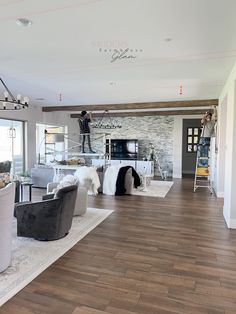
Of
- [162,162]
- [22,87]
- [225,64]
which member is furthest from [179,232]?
[162,162]

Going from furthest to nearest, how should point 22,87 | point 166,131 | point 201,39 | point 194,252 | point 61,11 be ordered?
point 166,131 → point 22,87 → point 194,252 → point 201,39 → point 61,11

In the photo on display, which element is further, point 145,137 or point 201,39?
point 145,137

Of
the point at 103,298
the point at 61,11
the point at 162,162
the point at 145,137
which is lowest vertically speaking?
the point at 103,298

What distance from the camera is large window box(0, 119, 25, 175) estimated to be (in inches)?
313

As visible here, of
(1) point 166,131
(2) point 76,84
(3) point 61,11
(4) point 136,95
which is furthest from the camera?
(1) point 166,131

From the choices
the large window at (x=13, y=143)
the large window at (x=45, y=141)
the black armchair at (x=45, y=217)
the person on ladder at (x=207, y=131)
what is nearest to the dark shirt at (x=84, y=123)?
the large window at (x=45, y=141)

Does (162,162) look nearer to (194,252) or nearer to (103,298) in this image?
(194,252)

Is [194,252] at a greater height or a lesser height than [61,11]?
lesser

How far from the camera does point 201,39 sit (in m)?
3.09

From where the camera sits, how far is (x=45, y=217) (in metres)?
3.48

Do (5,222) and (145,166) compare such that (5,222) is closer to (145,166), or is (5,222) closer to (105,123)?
(145,166)

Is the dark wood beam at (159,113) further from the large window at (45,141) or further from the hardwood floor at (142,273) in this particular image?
the hardwood floor at (142,273)

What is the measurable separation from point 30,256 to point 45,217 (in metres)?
0.55

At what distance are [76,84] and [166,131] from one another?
6.21m
